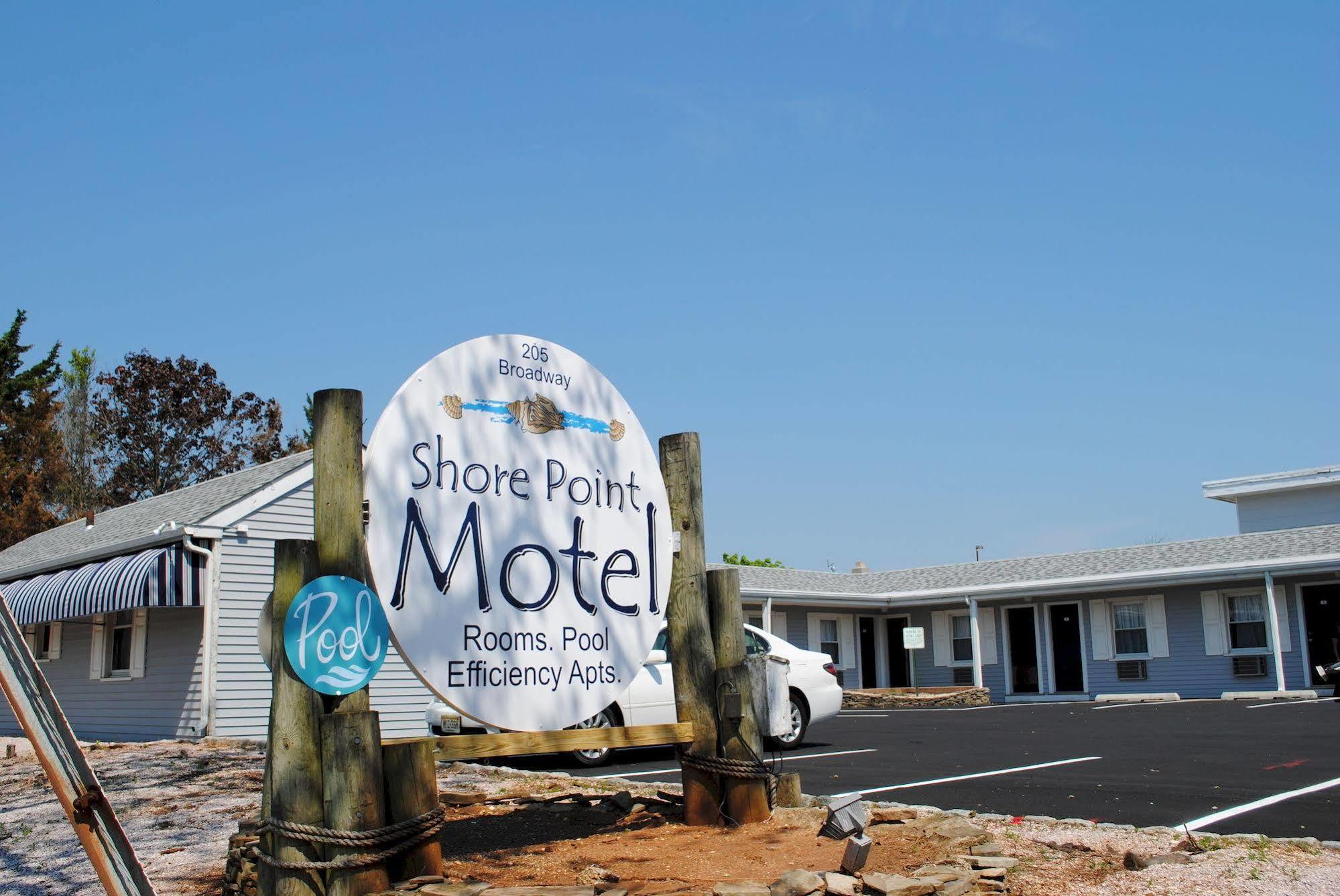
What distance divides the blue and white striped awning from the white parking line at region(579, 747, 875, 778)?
732 centimetres

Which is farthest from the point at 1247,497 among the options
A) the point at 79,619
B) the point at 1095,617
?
the point at 79,619

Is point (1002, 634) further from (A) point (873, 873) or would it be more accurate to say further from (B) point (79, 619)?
(A) point (873, 873)

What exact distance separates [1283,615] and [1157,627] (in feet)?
8.11

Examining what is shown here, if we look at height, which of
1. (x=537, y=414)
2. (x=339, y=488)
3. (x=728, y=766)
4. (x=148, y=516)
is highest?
(x=148, y=516)

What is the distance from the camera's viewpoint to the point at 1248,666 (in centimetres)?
2311

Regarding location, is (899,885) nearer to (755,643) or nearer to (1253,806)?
(1253,806)

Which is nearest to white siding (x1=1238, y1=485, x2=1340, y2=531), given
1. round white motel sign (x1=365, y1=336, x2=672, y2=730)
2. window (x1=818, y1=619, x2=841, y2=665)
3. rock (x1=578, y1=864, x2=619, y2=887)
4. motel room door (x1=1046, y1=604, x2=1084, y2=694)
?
motel room door (x1=1046, y1=604, x2=1084, y2=694)

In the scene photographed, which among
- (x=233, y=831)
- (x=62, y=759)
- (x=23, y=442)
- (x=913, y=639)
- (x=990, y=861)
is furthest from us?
(x=23, y=442)

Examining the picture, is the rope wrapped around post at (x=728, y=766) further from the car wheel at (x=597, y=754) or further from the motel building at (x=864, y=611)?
the motel building at (x=864, y=611)

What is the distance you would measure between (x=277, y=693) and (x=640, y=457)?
256cm

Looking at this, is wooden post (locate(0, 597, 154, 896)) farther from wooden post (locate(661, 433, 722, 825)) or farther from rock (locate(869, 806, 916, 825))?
rock (locate(869, 806, 916, 825))

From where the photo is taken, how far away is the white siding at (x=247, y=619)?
50.4 feet

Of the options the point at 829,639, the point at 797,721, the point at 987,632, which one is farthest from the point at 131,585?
the point at 987,632

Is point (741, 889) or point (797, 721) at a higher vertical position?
point (797, 721)
